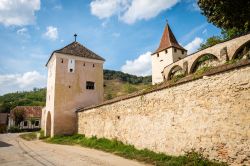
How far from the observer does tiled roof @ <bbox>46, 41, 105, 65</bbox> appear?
79.7 feet

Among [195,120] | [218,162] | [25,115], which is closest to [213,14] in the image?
[195,120]

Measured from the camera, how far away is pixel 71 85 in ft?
78.2

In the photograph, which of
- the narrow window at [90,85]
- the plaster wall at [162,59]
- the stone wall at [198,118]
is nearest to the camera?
the stone wall at [198,118]

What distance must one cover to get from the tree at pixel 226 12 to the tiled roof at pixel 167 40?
23.0 m

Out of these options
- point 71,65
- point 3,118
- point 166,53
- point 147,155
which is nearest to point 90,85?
point 71,65

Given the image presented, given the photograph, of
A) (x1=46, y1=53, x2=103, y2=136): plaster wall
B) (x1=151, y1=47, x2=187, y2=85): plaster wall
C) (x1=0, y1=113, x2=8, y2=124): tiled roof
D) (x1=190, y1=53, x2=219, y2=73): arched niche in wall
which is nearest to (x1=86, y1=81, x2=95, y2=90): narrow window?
(x1=46, y1=53, x2=103, y2=136): plaster wall

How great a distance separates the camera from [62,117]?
22688mm

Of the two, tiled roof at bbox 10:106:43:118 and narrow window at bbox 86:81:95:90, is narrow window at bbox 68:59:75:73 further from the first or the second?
tiled roof at bbox 10:106:43:118

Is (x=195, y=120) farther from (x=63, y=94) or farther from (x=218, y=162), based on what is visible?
(x=63, y=94)

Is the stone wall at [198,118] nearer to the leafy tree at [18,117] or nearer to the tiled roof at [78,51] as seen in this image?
the tiled roof at [78,51]

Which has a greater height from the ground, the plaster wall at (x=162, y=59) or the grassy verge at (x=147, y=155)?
the plaster wall at (x=162, y=59)

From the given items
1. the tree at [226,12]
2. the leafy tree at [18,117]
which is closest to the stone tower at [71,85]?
the tree at [226,12]

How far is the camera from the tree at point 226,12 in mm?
11094

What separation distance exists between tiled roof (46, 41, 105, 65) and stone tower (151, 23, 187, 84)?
1326cm
